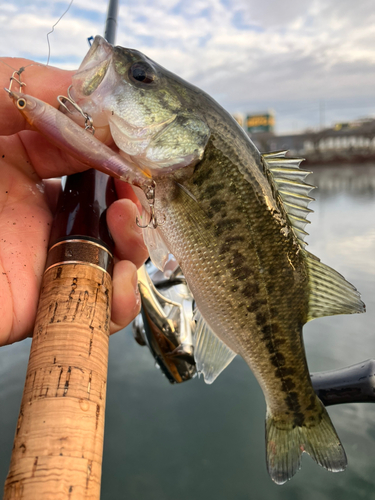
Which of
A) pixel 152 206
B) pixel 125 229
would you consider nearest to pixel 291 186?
pixel 152 206

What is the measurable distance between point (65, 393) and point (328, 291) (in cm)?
118

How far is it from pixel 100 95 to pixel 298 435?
1722 millimetres

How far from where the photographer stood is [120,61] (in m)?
1.39

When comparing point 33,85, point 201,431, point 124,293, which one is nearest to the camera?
point 33,85

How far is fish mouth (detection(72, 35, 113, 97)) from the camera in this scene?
1.27 meters

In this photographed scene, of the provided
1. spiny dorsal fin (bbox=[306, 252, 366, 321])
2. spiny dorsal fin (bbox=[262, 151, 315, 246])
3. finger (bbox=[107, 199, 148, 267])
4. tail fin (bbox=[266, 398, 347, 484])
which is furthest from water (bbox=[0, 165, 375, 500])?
spiny dorsal fin (bbox=[262, 151, 315, 246])

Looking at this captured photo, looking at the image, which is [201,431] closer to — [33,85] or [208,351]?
[208,351]

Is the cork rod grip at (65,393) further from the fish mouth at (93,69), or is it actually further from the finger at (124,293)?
the fish mouth at (93,69)

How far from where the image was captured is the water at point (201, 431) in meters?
2.62

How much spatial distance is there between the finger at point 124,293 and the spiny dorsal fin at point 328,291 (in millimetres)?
810

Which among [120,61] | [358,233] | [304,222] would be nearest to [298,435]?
[304,222]

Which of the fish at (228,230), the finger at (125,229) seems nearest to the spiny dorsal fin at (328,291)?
the fish at (228,230)

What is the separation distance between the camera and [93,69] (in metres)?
1.31

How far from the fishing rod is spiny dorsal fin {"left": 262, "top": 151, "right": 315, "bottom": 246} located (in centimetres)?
81
